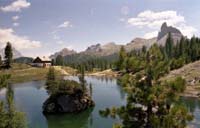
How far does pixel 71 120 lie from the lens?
9088 centimetres

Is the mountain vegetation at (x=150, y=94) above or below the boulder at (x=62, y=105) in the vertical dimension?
above

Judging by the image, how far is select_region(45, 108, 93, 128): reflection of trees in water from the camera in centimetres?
A: 8425

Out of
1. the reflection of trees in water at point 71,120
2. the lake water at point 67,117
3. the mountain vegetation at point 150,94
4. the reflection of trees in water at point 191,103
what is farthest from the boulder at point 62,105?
the mountain vegetation at point 150,94

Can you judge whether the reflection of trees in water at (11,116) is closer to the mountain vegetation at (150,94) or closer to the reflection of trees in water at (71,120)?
the mountain vegetation at (150,94)

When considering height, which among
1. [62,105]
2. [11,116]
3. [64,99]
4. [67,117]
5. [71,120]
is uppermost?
[11,116]

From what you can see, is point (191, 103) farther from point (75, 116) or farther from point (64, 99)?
point (64, 99)

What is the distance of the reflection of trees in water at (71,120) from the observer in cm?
8425

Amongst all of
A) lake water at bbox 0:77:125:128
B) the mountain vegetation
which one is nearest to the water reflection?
lake water at bbox 0:77:125:128

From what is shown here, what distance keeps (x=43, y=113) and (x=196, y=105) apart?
5241cm

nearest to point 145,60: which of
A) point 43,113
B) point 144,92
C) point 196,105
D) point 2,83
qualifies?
point 144,92

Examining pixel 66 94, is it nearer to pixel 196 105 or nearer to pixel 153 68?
pixel 196 105

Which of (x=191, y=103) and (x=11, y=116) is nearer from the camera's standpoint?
(x=11, y=116)

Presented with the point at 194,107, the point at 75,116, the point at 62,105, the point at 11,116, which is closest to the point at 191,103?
the point at 194,107

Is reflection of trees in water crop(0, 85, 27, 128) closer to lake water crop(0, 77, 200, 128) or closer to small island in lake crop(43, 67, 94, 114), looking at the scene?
lake water crop(0, 77, 200, 128)
